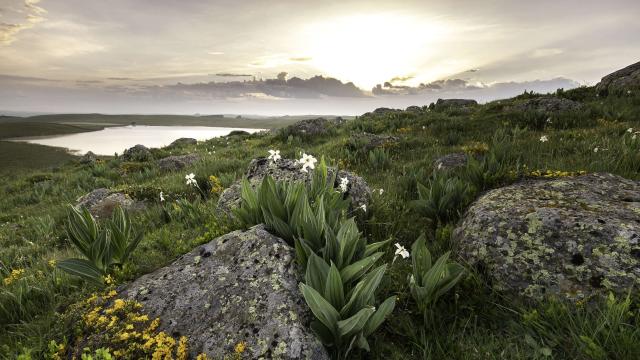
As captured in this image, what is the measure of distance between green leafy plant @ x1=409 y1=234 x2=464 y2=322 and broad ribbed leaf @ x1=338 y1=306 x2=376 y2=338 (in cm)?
71

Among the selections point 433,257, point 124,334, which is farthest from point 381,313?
point 124,334

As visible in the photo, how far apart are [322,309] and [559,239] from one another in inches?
98.5

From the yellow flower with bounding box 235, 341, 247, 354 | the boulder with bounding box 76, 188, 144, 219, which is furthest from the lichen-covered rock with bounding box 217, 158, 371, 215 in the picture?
the boulder with bounding box 76, 188, 144, 219

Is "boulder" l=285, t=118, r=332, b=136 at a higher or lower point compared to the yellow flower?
higher

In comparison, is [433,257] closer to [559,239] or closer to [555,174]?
[559,239]

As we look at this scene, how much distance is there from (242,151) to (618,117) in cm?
1444

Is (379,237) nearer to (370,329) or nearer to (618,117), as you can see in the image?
(370,329)

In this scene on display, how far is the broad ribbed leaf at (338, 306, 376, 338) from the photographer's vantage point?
237cm

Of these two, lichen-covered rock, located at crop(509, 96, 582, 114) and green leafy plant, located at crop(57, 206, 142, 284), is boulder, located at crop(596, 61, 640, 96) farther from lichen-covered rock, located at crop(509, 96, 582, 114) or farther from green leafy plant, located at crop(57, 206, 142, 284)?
green leafy plant, located at crop(57, 206, 142, 284)

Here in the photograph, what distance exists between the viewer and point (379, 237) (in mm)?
4707

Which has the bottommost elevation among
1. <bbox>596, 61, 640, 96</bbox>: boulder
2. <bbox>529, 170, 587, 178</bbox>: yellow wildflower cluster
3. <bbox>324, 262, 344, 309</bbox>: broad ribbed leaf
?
<bbox>324, 262, 344, 309</bbox>: broad ribbed leaf

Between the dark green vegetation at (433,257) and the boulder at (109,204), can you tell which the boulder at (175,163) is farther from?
the boulder at (109,204)

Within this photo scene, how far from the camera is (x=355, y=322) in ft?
7.77

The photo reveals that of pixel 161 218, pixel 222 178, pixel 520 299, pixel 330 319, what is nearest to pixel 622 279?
pixel 520 299
